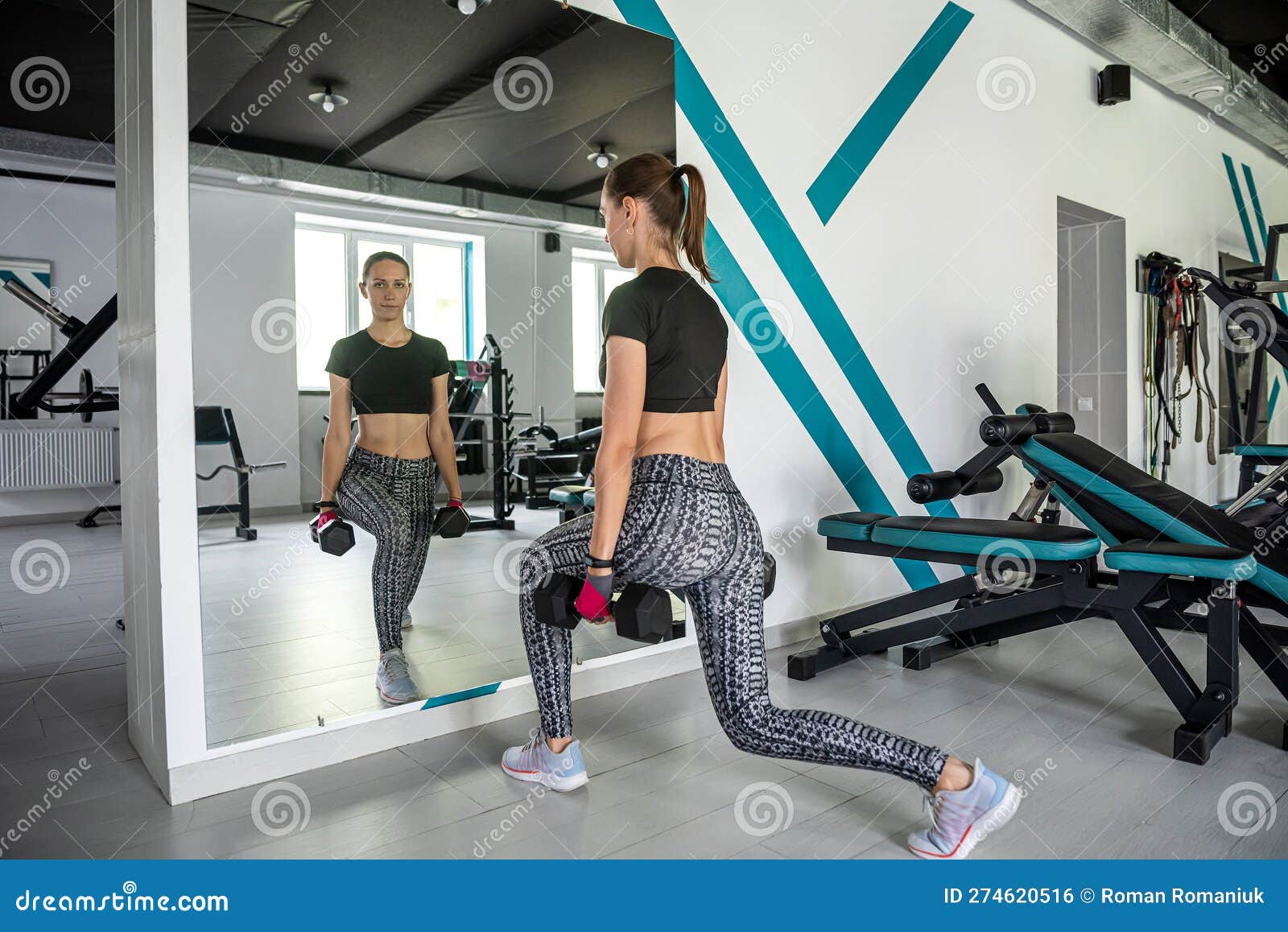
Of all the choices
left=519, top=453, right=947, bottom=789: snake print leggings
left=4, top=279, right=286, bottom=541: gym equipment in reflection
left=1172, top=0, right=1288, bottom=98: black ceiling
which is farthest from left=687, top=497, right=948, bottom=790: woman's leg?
left=1172, top=0, right=1288, bottom=98: black ceiling

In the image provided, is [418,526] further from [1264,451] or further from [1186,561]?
[1264,451]

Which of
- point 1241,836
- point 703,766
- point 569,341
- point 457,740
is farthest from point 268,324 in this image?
point 1241,836

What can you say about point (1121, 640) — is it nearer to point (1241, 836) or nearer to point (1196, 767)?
point (1196, 767)

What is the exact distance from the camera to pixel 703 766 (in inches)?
92.6

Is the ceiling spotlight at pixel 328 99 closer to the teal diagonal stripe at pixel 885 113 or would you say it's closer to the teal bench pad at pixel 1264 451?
the teal diagonal stripe at pixel 885 113

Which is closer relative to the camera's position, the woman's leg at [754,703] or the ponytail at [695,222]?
the woman's leg at [754,703]

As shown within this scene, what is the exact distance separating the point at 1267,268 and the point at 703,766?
4429mm

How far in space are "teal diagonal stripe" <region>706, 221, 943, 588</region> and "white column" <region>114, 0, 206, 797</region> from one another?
6.12 feet

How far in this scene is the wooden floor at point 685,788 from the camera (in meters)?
1.92

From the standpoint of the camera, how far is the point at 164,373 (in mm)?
2092

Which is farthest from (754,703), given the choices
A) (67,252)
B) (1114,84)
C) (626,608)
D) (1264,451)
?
(67,252)

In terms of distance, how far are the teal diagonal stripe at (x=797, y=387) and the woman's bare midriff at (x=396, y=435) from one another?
4.35 feet

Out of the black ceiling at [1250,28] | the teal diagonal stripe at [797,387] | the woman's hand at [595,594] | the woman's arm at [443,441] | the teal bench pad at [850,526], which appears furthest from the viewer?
the black ceiling at [1250,28]

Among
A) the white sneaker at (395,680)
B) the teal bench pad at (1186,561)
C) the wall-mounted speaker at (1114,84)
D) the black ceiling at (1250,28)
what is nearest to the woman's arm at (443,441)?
the white sneaker at (395,680)
